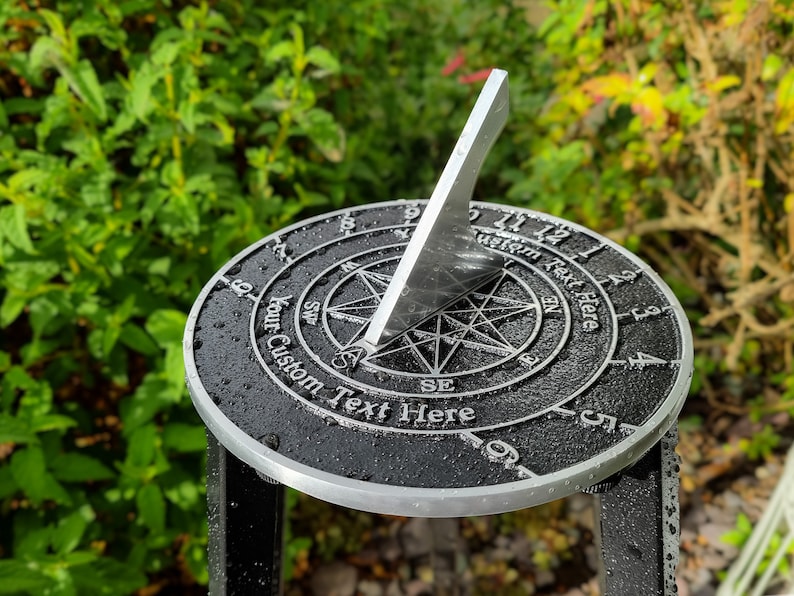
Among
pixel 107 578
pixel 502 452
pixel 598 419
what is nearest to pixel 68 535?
pixel 107 578

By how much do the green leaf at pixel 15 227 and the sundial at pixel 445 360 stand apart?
0.59 metres

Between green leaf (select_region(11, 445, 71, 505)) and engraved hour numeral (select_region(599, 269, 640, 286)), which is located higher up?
engraved hour numeral (select_region(599, 269, 640, 286))

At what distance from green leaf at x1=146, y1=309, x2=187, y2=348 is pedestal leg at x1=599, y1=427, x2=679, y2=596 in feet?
4.25

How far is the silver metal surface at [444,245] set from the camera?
1.45 metres

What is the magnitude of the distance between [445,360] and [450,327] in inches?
5.0

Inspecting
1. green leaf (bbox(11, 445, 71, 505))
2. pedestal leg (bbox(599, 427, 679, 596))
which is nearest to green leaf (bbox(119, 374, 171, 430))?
green leaf (bbox(11, 445, 71, 505))

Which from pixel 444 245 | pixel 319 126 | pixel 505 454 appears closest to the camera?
pixel 505 454

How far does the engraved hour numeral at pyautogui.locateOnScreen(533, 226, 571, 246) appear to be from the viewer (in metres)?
1.87

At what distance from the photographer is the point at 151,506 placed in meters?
2.10

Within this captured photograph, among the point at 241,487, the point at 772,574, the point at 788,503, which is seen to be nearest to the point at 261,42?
the point at 241,487

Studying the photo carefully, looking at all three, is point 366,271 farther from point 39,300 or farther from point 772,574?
point 772,574

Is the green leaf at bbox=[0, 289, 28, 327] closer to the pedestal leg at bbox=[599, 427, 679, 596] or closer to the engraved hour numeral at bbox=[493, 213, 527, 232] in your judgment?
the engraved hour numeral at bbox=[493, 213, 527, 232]

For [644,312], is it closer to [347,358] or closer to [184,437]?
[347,358]

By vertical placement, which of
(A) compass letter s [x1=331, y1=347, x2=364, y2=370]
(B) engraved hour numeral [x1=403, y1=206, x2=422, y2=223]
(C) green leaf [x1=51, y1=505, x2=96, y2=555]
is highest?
(A) compass letter s [x1=331, y1=347, x2=364, y2=370]
